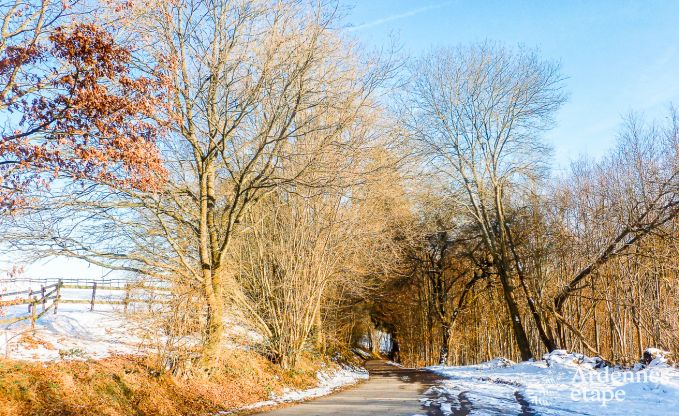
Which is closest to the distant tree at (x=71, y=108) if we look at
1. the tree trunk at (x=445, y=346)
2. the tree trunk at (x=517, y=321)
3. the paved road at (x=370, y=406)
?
the paved road at (x=370, y=406)

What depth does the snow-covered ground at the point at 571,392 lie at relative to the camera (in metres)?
9.01

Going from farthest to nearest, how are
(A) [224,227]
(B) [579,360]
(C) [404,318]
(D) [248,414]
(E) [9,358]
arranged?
(C) [404,318], (B) [579,360], (A) [224,227], (D) [248,414], (E) [9,358]

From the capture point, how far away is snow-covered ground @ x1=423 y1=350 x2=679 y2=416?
29.6ft

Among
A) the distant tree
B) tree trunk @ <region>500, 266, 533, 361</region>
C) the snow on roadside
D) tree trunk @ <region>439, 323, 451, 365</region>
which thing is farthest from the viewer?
tree trunk @ <region>439, 323, 451, 365</region>

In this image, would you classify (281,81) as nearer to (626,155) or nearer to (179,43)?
(179,43)

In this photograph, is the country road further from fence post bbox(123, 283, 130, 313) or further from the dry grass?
fence post bbox(123, 283, 130, 313)

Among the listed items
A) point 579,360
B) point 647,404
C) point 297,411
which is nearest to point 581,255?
point 579,360

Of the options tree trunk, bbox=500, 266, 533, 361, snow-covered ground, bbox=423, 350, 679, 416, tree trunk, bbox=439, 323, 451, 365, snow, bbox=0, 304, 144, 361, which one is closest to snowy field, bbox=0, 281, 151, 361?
snow, bbox=0, 304, 144, 361

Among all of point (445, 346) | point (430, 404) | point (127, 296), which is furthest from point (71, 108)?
point (445, 346)

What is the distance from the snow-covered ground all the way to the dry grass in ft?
16.6

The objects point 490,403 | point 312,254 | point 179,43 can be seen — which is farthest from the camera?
point 312,254

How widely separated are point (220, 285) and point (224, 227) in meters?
1.91

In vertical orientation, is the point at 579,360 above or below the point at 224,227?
below

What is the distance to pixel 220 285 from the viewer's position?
12.2 metres
